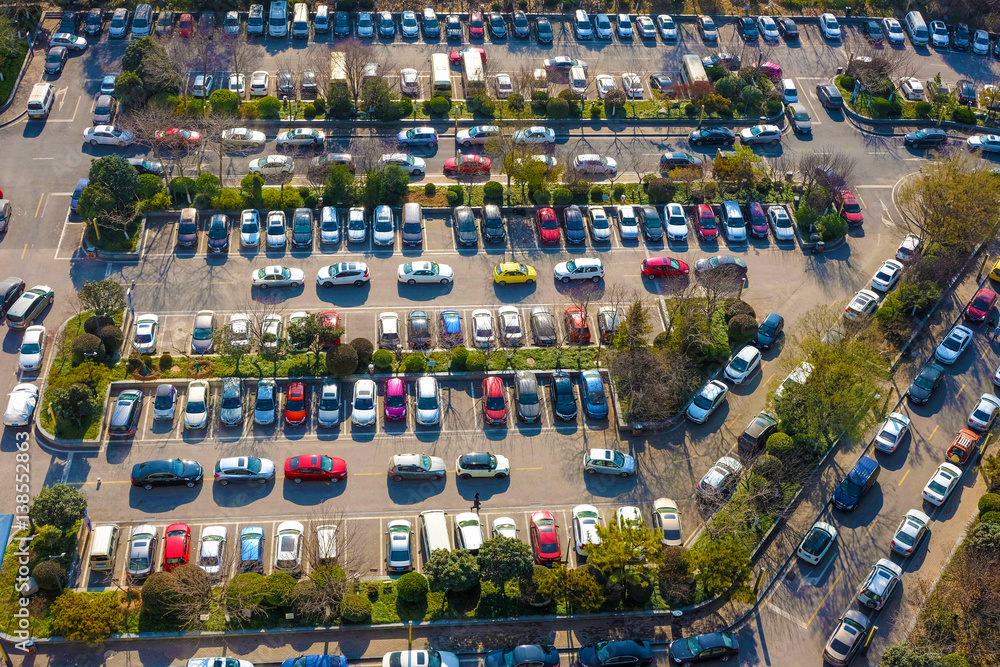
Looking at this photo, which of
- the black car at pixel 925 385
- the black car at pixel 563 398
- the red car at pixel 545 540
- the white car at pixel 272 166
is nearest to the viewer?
the red car at pixel 545 540

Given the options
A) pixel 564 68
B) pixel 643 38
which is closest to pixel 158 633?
pixel 564 68

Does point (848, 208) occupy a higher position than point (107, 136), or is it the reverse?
point (107, 136)

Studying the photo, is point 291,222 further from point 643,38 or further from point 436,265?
point 643,38

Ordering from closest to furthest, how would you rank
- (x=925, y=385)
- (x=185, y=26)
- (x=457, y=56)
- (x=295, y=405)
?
(x=295, y=405) → (x=925, y=385) → (x=185, y=26) → (x=457, y=56)

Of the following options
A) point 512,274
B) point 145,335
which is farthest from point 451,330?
point 145,335

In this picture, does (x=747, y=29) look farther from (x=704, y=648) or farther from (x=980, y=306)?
(x=704, y=648)

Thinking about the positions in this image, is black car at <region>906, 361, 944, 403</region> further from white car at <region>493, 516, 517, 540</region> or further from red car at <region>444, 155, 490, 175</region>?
red car at <region>444, 155, 490, 175</region>

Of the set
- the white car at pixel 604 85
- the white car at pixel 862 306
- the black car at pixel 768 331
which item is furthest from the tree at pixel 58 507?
the white car at pixel 604 85

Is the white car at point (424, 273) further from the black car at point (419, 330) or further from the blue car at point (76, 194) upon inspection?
the blue car at point (76, 194)
